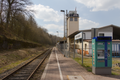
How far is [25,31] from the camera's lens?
3216 cm

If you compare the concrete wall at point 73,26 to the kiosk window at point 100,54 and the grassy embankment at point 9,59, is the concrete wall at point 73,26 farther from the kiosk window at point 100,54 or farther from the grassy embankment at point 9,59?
the kiosk window at point 100,54

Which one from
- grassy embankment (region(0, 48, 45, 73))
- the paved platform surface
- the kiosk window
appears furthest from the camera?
grassy embankment (region(0, 48, 45, 73))

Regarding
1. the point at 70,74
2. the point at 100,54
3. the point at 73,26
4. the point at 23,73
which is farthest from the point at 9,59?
the point at 73,26

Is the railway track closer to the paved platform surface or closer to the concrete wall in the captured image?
the paved platform surface

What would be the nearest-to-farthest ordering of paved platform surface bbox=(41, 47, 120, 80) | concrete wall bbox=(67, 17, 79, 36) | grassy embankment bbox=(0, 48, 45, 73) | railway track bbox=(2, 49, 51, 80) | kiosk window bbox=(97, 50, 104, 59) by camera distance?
paved platform surface bbox=(41, 47, 120, 80) < railway track bbox=(2, 49, 51, 80) < kiosk window bbox=(97, 50, 104, 59) < grassy embankment bbox=(0, 48, 45, 73) < concrete wall bbox=(67, 17, 79, 36)

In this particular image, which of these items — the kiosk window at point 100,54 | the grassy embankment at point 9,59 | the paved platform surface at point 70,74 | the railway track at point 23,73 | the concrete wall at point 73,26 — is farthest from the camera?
the concrete wall at point 73,26

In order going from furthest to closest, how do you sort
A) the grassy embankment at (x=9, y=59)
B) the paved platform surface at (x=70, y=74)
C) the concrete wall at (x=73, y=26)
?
the concrete wall at (x=73, y=26)
the grassy embankment at (x=9, y=59)
the paved platform surface at (x=70, y=74)

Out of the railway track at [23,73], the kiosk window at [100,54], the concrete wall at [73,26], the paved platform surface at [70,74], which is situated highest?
the concrete wall at [73,26]

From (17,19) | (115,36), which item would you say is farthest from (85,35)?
(17,19)

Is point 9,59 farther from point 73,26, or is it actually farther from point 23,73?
point 73,26

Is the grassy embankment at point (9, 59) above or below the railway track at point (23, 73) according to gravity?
above

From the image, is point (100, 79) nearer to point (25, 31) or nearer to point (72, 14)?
point (25, 31)

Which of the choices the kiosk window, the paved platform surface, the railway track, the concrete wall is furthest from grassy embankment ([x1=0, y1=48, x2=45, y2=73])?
the concrete wall

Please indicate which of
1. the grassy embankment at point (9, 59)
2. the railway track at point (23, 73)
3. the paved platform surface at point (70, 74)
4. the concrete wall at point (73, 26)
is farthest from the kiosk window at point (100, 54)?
the concrete wall at point (73, 26)
